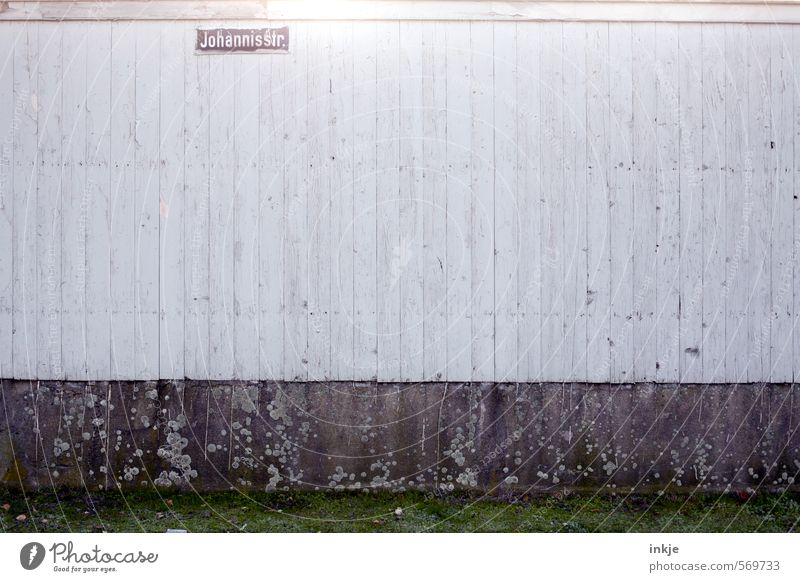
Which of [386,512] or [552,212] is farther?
[552,212]

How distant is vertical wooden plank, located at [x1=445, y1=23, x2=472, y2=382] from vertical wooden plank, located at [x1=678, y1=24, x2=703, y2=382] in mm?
1412

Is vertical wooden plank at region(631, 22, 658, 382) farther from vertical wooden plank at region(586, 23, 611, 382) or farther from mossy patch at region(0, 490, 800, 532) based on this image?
mossy patch at region(0, 490, 800, 532)

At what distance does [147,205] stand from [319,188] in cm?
114

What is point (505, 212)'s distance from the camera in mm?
5152

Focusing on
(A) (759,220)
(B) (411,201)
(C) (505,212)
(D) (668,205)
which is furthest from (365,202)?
(A) (759,220)

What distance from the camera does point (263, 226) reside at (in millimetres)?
5145

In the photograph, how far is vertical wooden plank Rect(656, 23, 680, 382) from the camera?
5137 millimetres

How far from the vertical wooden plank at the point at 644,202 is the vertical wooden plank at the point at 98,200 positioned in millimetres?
3474

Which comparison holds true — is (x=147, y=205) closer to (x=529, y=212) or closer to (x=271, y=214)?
(x=271, y=214)

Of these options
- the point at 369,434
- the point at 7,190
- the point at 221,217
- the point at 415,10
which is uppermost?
the point at 415,10

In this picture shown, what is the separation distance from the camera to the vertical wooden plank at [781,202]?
515 centimetres

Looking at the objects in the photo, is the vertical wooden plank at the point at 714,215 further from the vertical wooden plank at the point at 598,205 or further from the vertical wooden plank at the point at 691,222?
the vertical wooden plank at the point at 598,205

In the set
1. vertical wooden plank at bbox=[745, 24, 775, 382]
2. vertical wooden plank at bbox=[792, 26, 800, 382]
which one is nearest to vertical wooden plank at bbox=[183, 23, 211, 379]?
vertical wooden plank at bbox=[745, 24, 775, 382]

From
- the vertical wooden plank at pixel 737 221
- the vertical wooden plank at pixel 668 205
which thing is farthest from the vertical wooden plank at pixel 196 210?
the vertical wooden plank at pixel 737 221
